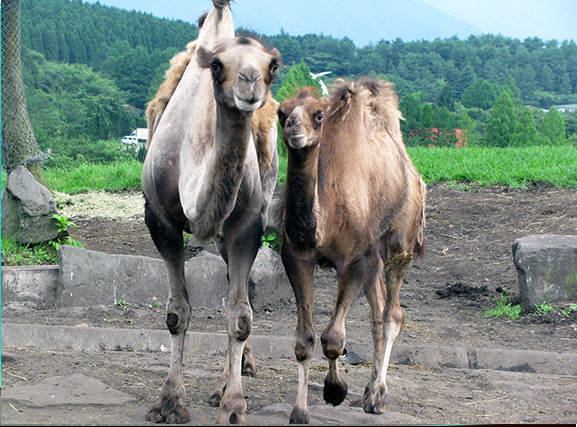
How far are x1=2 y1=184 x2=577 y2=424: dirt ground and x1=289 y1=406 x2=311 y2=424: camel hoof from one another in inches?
27.5

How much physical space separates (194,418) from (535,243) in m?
4.91

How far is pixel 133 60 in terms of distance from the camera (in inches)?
1050

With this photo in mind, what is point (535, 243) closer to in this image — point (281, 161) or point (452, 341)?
point (452, 341)

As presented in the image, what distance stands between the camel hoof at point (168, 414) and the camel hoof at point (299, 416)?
65cm

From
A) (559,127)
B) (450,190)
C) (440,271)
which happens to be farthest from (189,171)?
(559,127)

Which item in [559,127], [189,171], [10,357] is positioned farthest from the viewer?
[559,127]

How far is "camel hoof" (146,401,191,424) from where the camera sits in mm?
4984

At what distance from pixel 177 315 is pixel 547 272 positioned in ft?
15.2

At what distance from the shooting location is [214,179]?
15.1 ft

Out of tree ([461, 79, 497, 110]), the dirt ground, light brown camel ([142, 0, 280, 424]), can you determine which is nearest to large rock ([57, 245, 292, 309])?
the dirt ground

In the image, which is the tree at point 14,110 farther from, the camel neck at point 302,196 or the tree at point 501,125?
the tree at point 501,125

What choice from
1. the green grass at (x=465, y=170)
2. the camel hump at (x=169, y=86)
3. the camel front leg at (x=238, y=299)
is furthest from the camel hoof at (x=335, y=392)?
the green grass at (x=465, y=170)

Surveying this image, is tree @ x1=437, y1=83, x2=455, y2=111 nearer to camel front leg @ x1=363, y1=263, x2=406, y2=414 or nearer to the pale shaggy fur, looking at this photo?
camel front leg @ x1=363, y1=263, x2=406, y2=414

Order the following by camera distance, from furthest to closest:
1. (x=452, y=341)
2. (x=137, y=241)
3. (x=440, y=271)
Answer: (x=137, y=241) → (x=440, y=271) → (x=452, y=341)
